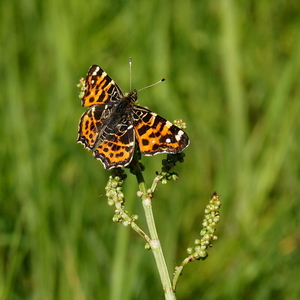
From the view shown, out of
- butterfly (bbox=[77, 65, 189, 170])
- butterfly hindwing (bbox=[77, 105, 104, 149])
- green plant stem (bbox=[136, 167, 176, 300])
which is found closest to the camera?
green plant stem (bbox=[136, 167, 176, 300])

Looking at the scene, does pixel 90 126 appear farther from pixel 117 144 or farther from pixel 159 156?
pixel 159 156

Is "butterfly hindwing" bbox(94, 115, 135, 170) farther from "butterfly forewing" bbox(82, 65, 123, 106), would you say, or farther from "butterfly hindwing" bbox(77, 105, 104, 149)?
"butterfly forewing" bbox(82, 65, 123, 106)

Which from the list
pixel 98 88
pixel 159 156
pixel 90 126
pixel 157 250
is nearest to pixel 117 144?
pixel 90 126

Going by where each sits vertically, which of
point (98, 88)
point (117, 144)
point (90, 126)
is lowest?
point (117, 144)

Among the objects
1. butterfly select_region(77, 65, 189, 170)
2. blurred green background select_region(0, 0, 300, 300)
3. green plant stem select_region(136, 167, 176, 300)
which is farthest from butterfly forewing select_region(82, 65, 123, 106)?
blurred green background select_region(0, 0, 300, 300)

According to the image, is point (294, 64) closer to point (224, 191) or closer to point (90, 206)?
point (224, 191)

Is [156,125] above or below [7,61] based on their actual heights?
below

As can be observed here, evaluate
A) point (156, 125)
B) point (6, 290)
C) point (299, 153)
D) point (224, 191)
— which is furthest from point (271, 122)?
point (6, 290)
